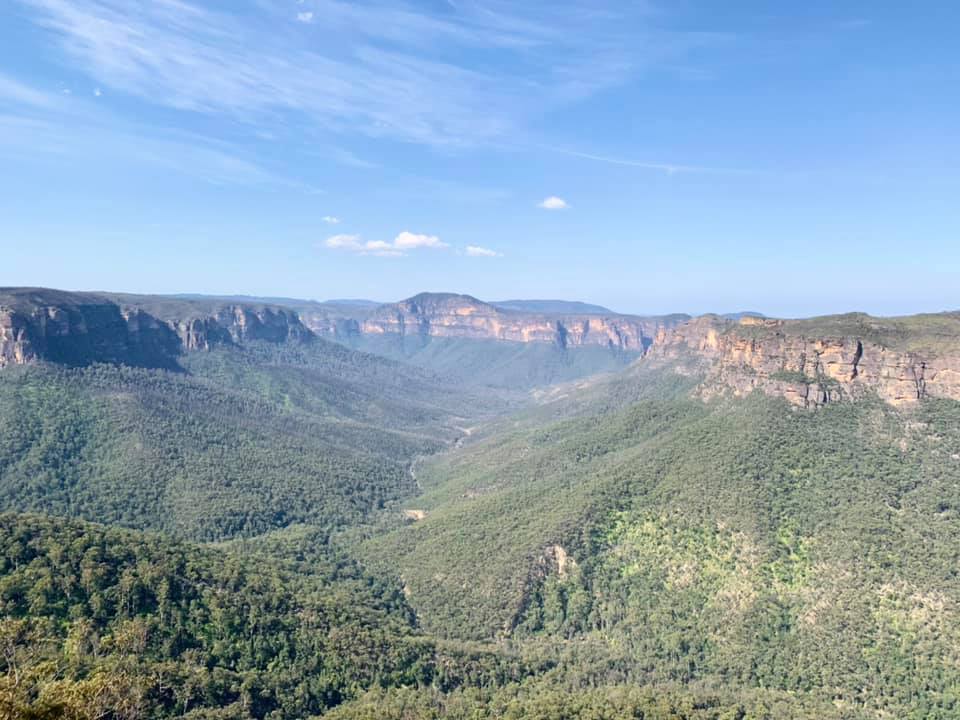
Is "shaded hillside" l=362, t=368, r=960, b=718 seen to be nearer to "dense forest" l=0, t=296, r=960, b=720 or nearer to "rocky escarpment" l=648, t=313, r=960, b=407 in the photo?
"dense forest" l=0, t=296, r=960, b=720

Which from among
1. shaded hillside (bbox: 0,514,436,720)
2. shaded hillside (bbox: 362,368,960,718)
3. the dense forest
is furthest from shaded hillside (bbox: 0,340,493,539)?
shaded hillside (bbox: 0,514,436,720)

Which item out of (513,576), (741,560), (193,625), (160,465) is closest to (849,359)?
(741,560)

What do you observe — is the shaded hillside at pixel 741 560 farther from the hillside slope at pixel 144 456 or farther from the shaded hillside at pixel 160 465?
the shaded hillside at pixel 160 465

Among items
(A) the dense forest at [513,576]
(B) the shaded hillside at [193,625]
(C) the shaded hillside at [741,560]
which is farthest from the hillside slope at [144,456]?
(B) the shaded hillside at [193,625]

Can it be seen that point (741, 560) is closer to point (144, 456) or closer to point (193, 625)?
point (193, 625)

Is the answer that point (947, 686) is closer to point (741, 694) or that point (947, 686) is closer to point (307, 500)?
point (741, 694)
